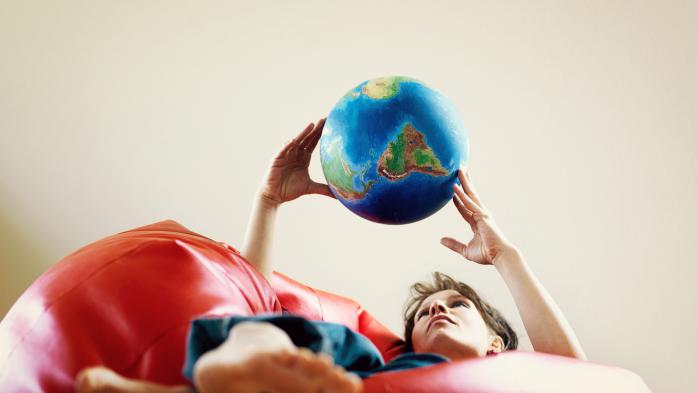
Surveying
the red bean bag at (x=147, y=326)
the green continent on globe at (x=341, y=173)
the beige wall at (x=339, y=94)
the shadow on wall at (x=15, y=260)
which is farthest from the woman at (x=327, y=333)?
the shadow on wall at (x=15, y=260)

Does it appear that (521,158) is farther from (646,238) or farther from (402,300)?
(402,300)

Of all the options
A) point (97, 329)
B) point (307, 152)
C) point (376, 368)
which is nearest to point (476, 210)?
point (307, 152)

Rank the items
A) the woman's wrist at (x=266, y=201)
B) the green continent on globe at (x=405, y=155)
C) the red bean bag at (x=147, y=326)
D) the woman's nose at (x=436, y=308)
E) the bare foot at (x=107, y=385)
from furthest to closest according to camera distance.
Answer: the woman's wrist at (x=266, y=201) < the woman's nose at (x=436, y=308) < the green continent on globe at (x=405, y=155) < the red bean bag at (x=147, y=326) < the bare foot at (x=107, y=385)

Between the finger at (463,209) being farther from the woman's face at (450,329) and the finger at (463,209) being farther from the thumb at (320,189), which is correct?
the thumb at (320,189)

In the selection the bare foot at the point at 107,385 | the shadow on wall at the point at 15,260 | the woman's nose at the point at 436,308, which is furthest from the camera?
the shadow on wall at the point at 15,260

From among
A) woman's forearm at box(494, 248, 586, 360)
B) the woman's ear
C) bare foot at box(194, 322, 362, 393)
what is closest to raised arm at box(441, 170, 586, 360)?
woman's forearm at box(494, 248, 586, 360)

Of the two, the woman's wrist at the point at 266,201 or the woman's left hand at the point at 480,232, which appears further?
the woman's wrist at the point at 266,201
